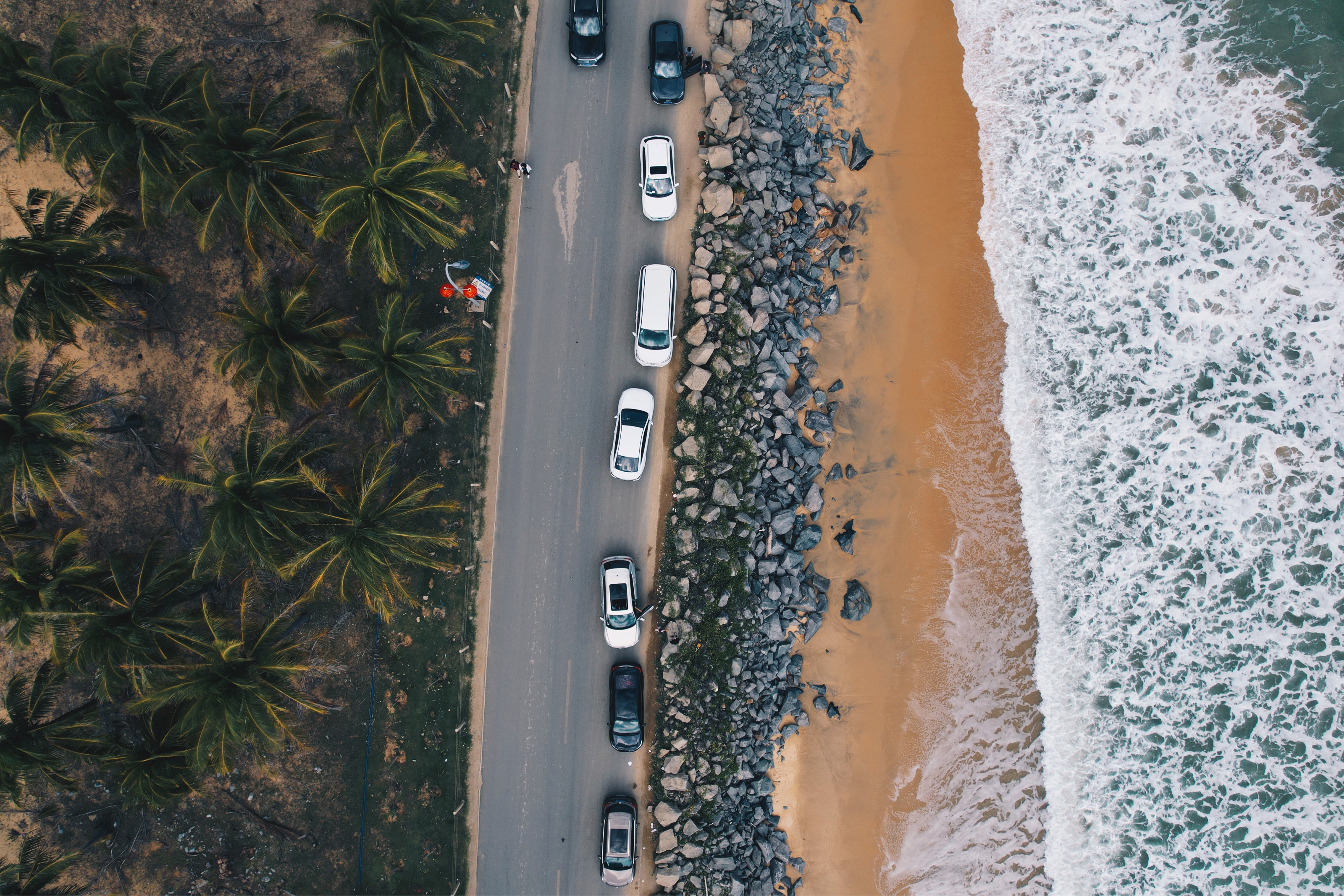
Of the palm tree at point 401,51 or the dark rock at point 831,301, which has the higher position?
the palm tree at point 401,51

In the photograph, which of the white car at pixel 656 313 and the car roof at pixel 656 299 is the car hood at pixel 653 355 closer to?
the white car at pixel 656 313

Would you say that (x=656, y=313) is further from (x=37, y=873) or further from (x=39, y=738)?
(x=37, y=873)

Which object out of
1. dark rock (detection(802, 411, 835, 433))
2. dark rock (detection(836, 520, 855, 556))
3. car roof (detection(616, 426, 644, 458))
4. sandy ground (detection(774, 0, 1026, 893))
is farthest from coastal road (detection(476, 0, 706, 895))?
dark rock (detection(836, 520, 855, 556))

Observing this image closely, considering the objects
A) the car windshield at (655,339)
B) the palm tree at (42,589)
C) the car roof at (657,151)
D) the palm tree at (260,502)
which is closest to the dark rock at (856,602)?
the car windshield at (655,339)

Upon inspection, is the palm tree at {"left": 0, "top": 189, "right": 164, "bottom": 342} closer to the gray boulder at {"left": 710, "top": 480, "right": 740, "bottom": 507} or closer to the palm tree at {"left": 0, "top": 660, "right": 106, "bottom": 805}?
the palm tree at {"left": 0, "top": 660, "right": 106, "bottom": 805}

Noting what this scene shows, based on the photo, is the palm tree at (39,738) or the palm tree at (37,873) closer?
the palm tree at (39,738)

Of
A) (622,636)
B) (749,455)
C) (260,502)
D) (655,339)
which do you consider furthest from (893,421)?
(260,502)
